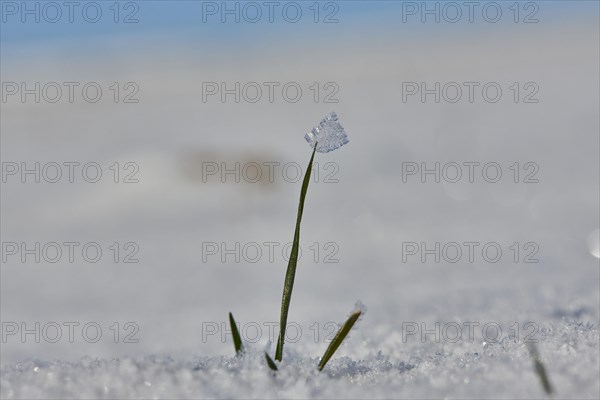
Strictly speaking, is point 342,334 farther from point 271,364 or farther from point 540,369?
point 540,369

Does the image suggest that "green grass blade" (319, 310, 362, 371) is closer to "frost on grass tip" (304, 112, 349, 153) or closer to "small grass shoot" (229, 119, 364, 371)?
"small grass shoot" (229, 119, 364, 371)

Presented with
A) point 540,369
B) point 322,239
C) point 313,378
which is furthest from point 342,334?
point 322,239

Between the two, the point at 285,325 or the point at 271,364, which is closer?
the point at 271,364

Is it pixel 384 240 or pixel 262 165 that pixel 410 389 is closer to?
pixel 384 240

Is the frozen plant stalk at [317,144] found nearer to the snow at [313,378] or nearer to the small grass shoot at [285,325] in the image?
the small grass shoot at [285,325]

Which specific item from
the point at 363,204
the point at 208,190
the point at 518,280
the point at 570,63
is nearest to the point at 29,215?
the point at 208,190

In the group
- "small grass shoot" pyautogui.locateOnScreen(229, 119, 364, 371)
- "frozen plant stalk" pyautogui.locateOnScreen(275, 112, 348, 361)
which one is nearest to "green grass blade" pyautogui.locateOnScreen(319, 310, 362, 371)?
"small grass shoot" pyautogui.locateOnScreen(229, 119, 364, 371)
